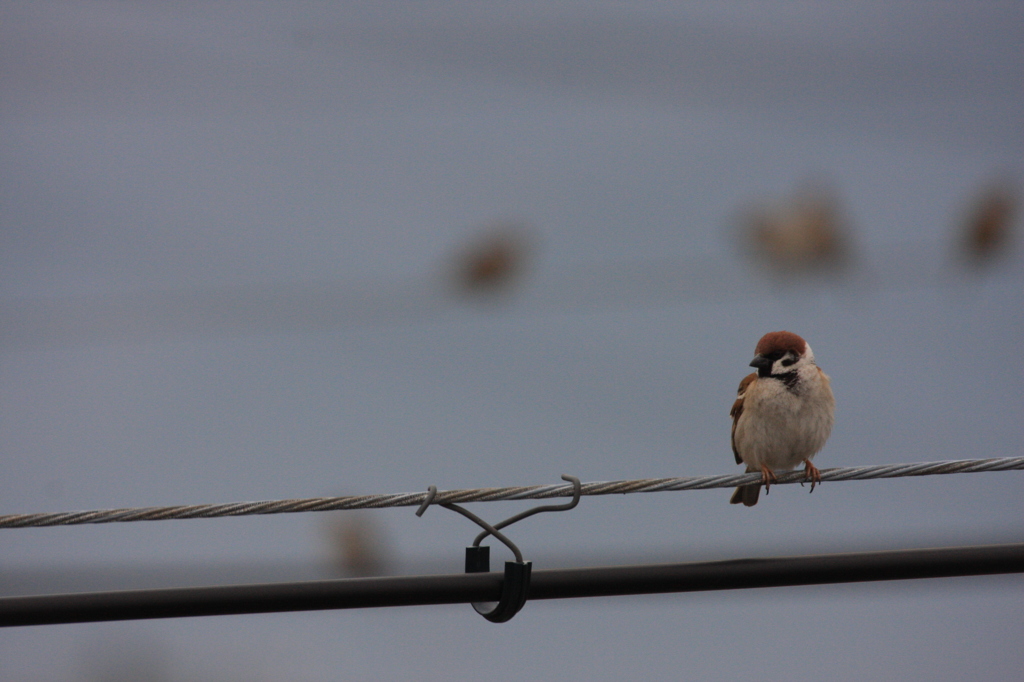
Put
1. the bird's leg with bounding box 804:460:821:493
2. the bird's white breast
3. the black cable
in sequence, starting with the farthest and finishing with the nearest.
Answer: the bird's white breast, the bird's leg with bounding box 804:460:821:493, the black cable

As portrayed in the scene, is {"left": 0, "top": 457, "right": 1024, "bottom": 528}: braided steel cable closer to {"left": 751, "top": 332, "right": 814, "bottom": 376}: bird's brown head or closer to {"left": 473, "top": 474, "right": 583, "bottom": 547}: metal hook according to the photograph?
{"left": 473, "top": 474, "right": 583, "bottom": 547}: metal hook

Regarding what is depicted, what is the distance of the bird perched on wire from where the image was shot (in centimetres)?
415

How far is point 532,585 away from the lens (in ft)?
7.74

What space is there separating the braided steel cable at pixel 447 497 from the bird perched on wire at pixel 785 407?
4.53 feet

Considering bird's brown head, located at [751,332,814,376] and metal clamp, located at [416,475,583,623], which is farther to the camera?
bird's brown head, located at [751,332,814,376]

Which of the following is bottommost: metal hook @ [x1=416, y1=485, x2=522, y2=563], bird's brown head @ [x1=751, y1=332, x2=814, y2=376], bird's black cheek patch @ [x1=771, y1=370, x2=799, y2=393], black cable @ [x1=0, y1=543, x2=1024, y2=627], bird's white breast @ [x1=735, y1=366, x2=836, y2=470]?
black cable @ [x1=0, y1=543, x2=1024, y2=627]

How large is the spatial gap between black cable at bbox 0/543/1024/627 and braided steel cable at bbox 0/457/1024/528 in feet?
0.62

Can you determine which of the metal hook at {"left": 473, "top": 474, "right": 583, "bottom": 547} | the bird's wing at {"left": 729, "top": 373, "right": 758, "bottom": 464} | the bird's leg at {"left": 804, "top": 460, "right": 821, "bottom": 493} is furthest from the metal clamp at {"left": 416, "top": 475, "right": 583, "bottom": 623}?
the bird's wing at {"left": 729, "top": 373, "right": 758, "bottom": 464}

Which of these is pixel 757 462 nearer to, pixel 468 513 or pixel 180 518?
pixel 468 513

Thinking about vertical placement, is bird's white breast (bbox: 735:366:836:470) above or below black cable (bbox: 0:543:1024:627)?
above

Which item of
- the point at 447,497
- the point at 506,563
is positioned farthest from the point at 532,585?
the point at 447,497

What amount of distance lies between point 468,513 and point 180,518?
26.9 inches

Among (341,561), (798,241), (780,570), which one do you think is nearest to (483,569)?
(780,570)

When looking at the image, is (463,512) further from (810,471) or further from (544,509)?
(810,471)
